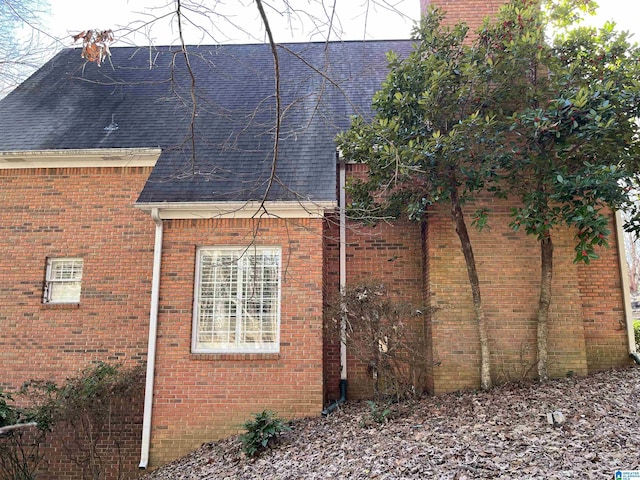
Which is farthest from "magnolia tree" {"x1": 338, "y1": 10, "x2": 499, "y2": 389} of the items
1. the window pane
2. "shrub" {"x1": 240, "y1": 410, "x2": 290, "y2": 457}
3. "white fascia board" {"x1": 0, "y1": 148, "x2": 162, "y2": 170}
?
the window pane

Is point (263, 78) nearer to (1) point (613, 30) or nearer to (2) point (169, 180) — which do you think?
(2) point (169, 180)

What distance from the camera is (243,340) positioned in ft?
26.7

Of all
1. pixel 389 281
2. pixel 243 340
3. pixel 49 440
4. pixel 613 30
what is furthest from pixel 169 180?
pixel 613 30

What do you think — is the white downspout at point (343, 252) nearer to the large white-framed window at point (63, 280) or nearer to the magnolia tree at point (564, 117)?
the magnolia tree at point (564, 117)

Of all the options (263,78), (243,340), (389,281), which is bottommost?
(243,340)

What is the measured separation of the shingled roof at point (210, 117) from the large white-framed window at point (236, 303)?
42.6 inches

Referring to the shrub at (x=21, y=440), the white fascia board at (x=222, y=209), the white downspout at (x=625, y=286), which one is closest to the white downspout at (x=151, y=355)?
the white fascia board at (x=222, y=209)

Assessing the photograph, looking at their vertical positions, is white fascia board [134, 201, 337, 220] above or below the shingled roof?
below

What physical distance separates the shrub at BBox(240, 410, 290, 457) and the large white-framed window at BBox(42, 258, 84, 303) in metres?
4.70

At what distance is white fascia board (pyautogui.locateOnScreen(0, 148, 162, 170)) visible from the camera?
9328 millimetres

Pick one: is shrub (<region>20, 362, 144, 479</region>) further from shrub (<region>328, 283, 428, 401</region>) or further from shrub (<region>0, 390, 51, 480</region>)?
shrub (<region>328, 283, 428, 401</region>)

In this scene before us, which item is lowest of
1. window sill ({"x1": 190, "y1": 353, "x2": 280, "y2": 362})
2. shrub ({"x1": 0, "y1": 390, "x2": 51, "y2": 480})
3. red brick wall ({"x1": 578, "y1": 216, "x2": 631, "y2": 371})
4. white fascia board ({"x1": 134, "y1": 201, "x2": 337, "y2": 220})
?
shrub ({"x1": 0, "y1": 390, "x2": 51, "y2": 480})

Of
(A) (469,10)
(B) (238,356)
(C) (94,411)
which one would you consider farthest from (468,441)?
(A) (469,10)

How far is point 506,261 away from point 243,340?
189 inches
